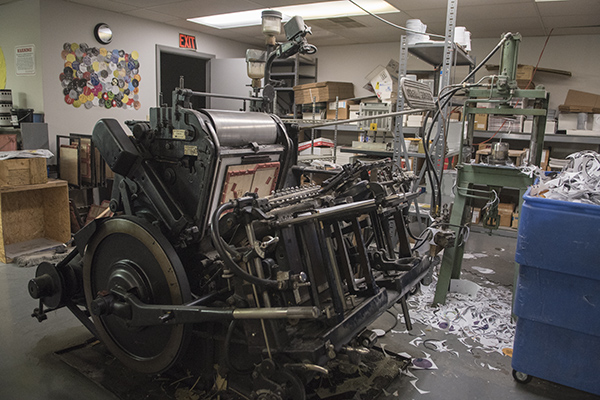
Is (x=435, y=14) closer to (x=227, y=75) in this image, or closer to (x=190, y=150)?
(x=227, y=75)

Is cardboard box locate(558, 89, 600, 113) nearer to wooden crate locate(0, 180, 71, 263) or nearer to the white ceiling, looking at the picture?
the white ceiling

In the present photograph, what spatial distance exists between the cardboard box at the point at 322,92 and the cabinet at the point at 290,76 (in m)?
0.35

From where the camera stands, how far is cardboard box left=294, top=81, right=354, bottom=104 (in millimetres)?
6488

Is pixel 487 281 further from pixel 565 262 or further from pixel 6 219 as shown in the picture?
pixel 6 219

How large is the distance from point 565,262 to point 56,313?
321 cm

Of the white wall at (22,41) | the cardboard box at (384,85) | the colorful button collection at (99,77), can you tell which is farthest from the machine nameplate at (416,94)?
the white wall at (22,41)

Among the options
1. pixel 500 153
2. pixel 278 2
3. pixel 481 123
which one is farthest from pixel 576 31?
pixel 278 2

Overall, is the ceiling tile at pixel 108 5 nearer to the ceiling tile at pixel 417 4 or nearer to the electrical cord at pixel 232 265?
the ceiling tile at pixel 417 4

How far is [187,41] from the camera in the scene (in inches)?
254

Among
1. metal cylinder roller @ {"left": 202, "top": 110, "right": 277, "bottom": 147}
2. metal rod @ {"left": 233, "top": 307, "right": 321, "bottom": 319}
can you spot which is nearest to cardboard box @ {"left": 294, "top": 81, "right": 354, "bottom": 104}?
metal cylinder roller @ {"left": 202, "top": 110, "right": 277, "bottom": 147}

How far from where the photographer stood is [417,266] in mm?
2162

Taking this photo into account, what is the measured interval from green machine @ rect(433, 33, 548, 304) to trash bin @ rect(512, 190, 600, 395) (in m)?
0.92

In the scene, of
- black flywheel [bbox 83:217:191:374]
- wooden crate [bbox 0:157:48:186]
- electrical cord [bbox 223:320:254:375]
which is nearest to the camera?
electrical cord [bbox 223:320:254:375]

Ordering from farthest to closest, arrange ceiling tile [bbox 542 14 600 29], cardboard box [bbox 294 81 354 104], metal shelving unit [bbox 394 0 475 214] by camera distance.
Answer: cardboard box [bbox 294 81 354 104]
ceiling tile [bbox 542 14 600 29]
metal shelving unit [bbox 394 0 475 214]
